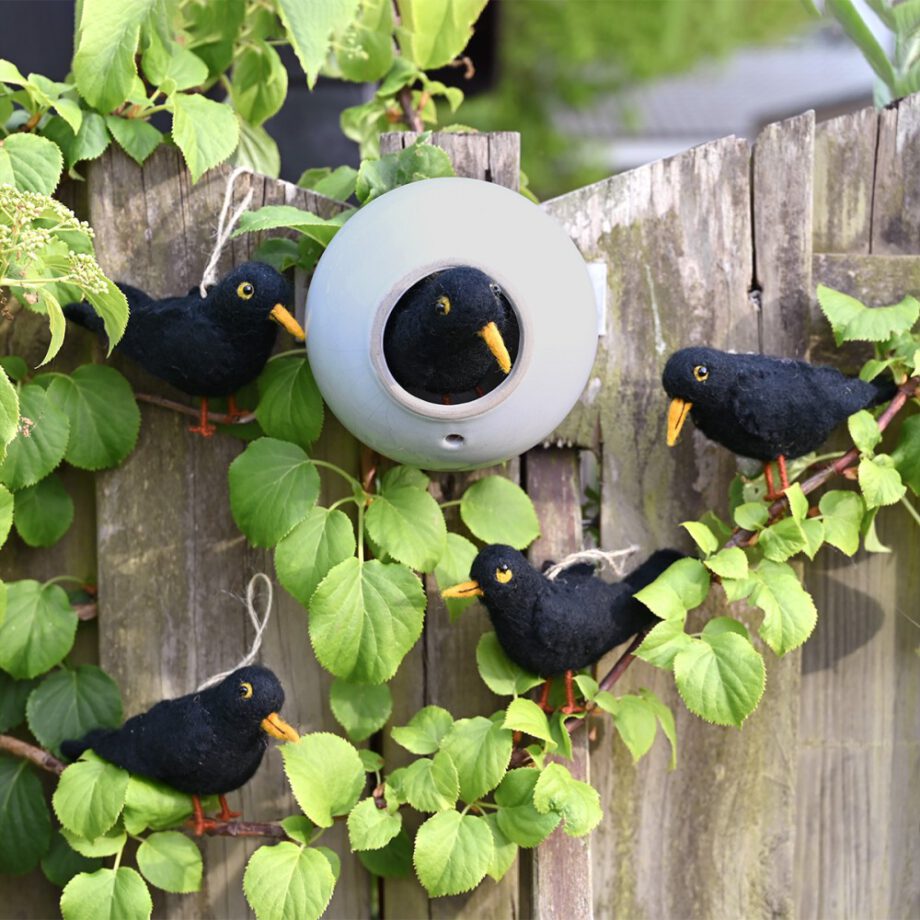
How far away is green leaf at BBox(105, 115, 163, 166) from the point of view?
1.49m

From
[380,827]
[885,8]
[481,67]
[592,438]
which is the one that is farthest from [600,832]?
[481,67]

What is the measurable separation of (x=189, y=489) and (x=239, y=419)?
5.4 inches

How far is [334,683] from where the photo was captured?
60.2 inches

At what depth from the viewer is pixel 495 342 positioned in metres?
1.24

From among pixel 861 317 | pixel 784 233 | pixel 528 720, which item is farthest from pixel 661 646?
pixel 784 233

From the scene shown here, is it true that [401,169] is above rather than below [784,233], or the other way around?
above

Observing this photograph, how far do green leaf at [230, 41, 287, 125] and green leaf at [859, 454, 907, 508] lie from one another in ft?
3.60

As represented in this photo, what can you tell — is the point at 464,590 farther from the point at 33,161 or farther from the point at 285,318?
the point at 33,161

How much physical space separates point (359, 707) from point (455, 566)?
0.25m

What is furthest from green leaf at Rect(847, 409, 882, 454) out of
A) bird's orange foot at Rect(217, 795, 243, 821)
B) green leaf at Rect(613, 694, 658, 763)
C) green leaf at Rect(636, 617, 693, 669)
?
bird's orange foot at Rect(217, 795, 243, 821)

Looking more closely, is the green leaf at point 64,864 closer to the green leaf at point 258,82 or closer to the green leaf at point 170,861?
the green leaf at point 170,861

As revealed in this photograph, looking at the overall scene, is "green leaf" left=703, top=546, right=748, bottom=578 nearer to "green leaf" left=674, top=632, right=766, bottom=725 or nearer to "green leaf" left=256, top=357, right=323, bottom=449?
"green leaf" left=674, top=632, right=766, bottom=725

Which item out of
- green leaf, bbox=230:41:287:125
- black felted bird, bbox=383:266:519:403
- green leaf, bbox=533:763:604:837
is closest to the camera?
black felted bird, bbox=383:266:519:403

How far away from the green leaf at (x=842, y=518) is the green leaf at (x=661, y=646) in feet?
0.87
